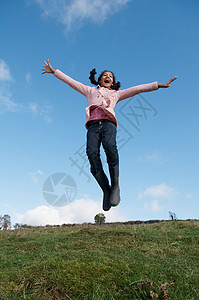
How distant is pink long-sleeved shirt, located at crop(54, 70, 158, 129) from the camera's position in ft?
13.9

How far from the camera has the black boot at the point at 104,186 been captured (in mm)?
4012

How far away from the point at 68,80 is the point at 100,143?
1.50 m

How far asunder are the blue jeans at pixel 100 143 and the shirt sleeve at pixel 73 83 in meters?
0.94

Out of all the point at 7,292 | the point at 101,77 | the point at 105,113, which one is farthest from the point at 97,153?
the point at 7,292

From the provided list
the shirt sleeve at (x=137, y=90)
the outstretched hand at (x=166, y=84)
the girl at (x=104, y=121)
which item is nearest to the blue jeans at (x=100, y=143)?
the girl at (x=104, y=121)

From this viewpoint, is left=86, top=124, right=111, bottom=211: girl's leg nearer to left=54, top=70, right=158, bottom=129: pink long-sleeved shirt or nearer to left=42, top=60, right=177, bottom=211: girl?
left=42, top=60, right=177, bottom=211: girl

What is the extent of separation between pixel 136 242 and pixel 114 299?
16.0 ft

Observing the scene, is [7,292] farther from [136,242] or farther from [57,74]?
[136,242]

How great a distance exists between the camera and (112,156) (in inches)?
152

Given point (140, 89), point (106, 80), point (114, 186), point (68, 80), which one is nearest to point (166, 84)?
point (140, 89)

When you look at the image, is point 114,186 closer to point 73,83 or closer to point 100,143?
point 100,143

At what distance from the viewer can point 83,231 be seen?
31.9ft

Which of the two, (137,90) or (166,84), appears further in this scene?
(137,90)

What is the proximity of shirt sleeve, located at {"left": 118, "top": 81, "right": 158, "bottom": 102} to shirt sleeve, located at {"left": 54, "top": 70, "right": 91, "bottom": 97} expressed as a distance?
65 cm
